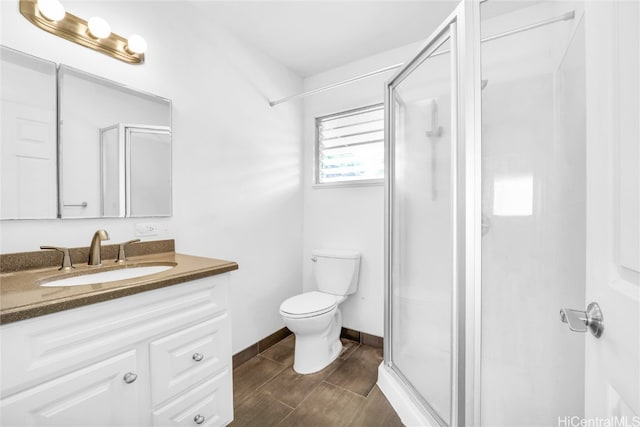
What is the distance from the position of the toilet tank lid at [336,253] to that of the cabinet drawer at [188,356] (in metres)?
1.13

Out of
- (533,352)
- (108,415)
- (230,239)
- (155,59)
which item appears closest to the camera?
(108,415)

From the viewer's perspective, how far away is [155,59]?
4.98 feet

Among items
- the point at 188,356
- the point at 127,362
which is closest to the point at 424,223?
the point at 188,356

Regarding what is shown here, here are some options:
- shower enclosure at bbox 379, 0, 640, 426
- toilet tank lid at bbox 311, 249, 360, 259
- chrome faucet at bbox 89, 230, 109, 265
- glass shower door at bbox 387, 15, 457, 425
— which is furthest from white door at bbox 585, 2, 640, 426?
chrome faucet at bbox 89, 230, 109, 265

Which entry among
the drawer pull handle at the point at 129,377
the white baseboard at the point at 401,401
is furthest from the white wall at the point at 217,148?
the white baseboard at the point at 401,401

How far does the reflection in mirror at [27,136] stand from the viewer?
1.04 metres

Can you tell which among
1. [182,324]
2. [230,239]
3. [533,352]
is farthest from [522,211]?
[230,239]

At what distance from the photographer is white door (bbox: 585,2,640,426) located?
469 mm

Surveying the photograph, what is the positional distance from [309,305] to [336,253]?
53cm

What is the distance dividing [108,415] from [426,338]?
128 centimetres

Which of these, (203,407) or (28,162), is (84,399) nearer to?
(203,407)

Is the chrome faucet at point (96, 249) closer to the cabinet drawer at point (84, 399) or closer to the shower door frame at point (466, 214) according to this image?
the cabinet drawer at point (84, 399)

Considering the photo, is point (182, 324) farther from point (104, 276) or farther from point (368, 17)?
point (368, 17)

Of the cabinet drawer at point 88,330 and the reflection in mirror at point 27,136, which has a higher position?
the reflection in mirror at point 27,136
